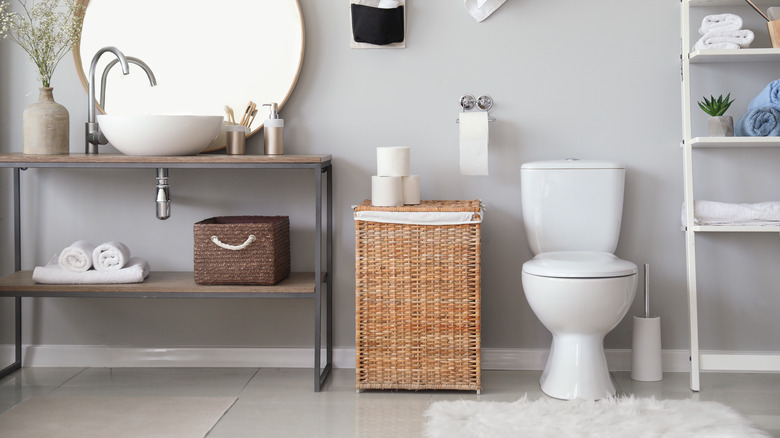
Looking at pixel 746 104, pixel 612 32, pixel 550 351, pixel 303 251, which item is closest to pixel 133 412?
pixel 303 251

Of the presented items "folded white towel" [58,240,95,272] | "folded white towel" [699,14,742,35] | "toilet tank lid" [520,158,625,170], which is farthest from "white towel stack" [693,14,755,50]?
"folded white towel" [58,240,95,272]

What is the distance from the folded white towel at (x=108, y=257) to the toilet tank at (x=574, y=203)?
150cm

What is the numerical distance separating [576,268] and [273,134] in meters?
1.19

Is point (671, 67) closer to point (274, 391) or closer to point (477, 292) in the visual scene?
point (477, 292)

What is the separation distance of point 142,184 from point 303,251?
0.69 metres

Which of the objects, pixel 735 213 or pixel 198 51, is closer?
pixel 735 213

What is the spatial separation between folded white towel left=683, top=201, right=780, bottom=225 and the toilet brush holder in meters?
0.42

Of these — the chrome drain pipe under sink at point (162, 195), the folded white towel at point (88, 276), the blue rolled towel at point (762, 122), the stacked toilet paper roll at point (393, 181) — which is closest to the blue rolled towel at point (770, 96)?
the blue rolled towel at point (762, 122)

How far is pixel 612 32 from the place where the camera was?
2900mm

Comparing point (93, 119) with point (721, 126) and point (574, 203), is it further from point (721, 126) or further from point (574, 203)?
point (721, 126)

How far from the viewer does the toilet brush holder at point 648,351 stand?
2.84 metres

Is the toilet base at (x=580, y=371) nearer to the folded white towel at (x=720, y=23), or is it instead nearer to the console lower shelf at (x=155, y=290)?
the console lower shelf at (x=155, y=290)

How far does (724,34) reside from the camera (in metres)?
2.71

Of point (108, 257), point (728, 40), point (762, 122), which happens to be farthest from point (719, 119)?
point (108, 257)
